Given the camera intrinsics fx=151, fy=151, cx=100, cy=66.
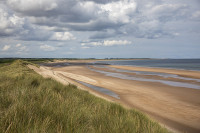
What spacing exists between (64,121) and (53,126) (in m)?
0.41

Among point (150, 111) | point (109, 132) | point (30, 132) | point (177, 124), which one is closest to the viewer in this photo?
point (30, 132)

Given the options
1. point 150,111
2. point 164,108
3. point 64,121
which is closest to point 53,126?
point 64,121

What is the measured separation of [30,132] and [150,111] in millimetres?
8415

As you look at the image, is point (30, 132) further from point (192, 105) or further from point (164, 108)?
point (192, 105)

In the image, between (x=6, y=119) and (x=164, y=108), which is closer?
(x=6, y=119)

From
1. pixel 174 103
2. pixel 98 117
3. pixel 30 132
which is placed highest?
pixel 30 132

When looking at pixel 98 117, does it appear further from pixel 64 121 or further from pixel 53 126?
pixel 53 126

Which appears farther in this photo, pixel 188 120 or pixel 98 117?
pixel 188 120

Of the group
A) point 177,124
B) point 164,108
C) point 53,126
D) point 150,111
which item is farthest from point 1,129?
point 164,108

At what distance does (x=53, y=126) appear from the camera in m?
3.42

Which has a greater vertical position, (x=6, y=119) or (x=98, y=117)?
(x=6, y=119)

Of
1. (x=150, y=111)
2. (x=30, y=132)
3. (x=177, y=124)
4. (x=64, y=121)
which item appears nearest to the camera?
(x=30, y=132)

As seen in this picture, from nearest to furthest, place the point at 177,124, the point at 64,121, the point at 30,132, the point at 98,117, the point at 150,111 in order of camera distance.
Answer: the point at 30,132 < the point at 64,121 < the point at 98,117 < the point at 177,124 < the point at 150,111

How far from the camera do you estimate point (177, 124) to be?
782 cm
